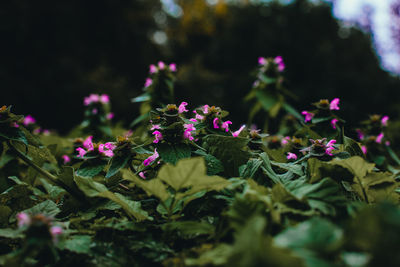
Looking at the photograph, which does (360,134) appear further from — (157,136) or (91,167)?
(91,167)

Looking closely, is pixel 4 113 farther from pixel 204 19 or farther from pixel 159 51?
pixel 204 19

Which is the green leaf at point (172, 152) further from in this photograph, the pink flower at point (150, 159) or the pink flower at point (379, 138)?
the pink flower at point (379, 138)

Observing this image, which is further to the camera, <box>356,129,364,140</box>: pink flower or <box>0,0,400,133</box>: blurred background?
<box>0,0,400,133</box>: blurred background

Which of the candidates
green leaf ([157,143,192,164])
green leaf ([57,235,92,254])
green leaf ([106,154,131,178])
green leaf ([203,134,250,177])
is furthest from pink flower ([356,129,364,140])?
green leaf ([57,235,92,254])

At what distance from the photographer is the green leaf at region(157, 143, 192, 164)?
1.25 m

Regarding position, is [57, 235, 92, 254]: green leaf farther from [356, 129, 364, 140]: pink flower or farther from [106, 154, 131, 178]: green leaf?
[356, 129, 364, 140]: pink flower

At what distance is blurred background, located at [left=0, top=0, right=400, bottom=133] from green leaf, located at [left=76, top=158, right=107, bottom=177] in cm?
1029

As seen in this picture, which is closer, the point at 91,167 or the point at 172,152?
the point at 172,152

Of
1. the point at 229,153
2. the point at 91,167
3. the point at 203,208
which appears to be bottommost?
the point at 203,208

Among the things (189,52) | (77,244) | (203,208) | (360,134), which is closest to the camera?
(77,244)

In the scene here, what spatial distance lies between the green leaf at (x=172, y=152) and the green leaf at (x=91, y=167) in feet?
1.14

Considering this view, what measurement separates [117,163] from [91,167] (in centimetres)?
23

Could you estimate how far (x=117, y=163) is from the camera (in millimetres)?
1330

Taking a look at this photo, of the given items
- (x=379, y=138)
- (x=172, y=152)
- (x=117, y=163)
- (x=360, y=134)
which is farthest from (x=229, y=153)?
(x=360, y=134)
